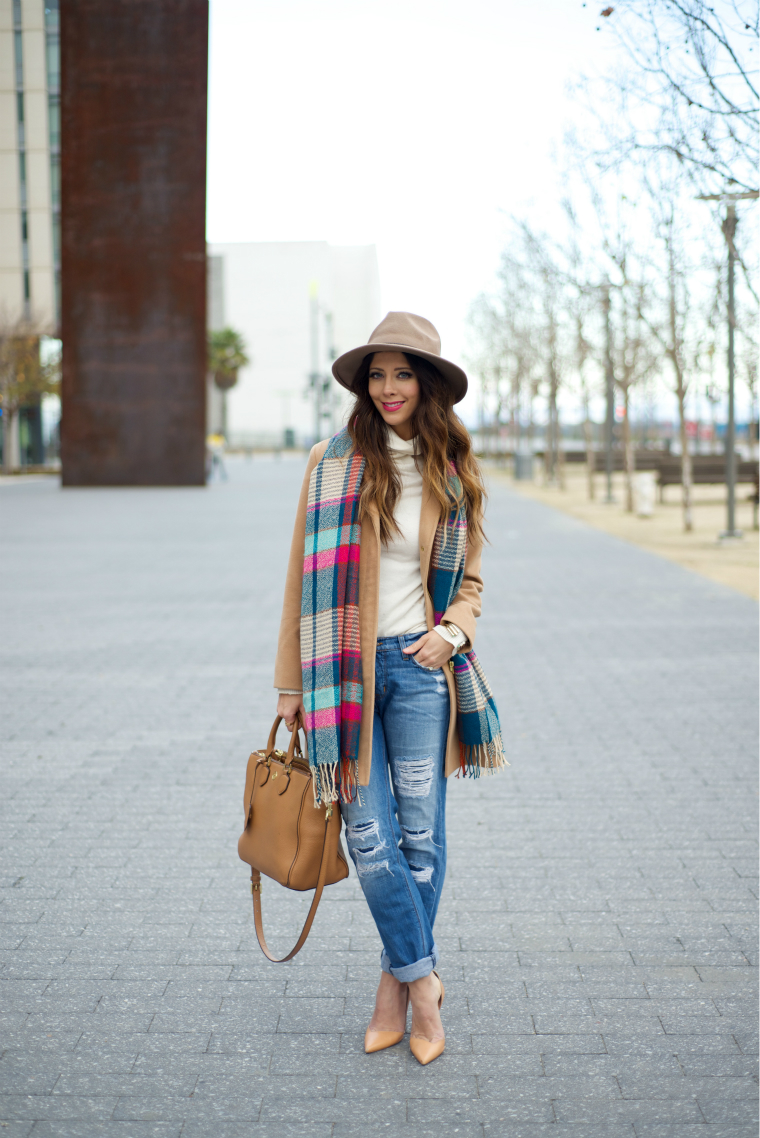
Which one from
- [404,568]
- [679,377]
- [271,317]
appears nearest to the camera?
[404,568]

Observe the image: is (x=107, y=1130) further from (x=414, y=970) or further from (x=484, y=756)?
(x=484, y=756)

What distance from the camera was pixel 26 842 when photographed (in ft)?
15.3

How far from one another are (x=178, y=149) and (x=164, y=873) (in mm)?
29634

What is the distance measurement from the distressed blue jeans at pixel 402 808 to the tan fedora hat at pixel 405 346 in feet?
2.17

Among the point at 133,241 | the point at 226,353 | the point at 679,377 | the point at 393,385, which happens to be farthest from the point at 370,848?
Result: the point at 226,353

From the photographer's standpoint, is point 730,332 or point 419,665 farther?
point 730,332

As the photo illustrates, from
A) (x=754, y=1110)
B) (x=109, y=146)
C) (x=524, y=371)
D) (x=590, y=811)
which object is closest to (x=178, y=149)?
(x=109, y=146)

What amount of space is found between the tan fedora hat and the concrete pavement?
67.1 inches

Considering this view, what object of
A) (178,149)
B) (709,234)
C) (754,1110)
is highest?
(178,149)

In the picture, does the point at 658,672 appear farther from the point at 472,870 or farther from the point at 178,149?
the point at 178,149

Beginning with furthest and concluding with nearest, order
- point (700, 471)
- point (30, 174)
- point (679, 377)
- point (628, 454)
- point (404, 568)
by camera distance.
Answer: point (30, 174) < point (700, 471) < point (628, 454) < point (679, 377) < point (404, 568)

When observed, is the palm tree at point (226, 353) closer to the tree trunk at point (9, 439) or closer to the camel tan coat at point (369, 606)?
the tree trunk at point (9, 439)

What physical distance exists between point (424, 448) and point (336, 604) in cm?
Result: 46

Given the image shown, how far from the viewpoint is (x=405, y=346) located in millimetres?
2883
